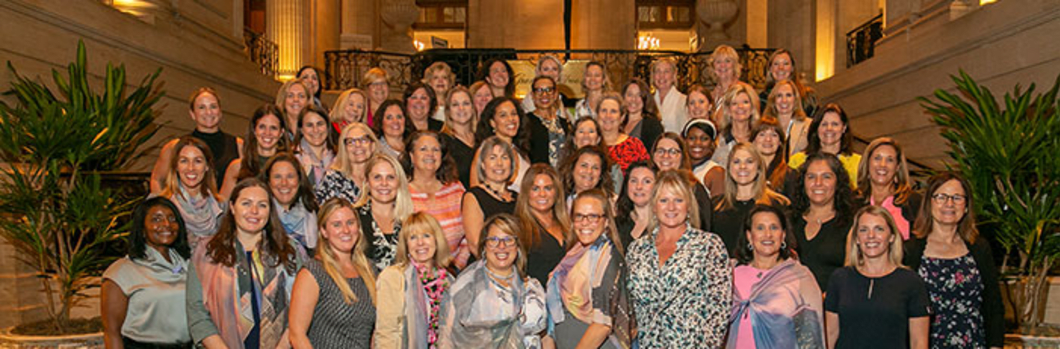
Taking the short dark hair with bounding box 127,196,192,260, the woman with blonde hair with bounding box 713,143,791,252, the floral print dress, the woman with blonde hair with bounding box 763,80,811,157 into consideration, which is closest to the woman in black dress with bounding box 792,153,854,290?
the woman with blonde hair with bounding box 713,143,791,252

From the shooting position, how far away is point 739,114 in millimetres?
7211

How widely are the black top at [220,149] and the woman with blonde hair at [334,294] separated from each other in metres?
2.46

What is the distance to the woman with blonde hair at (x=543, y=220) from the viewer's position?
5215 millimetres

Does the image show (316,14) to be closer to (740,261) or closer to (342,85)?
(342,85)

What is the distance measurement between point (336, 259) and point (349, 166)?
57.0 inches

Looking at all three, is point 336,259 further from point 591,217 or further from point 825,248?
point 825,248

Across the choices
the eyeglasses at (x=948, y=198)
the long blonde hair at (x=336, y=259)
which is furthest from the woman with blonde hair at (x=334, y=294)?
the eyeglasses at (x=948, y=198)

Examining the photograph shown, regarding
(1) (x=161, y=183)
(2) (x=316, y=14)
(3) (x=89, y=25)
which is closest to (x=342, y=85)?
(2) (x=316, y=14)

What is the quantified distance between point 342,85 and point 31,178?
14.0 m

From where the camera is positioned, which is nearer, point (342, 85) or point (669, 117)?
point (669, 117)

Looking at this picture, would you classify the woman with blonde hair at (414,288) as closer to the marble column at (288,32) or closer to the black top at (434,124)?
the black top at (434,124)

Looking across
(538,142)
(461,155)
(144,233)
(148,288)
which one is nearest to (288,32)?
(538,142)

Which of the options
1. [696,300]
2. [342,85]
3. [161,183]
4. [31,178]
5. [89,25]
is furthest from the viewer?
[342,85]

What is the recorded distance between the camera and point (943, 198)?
5.10 m
